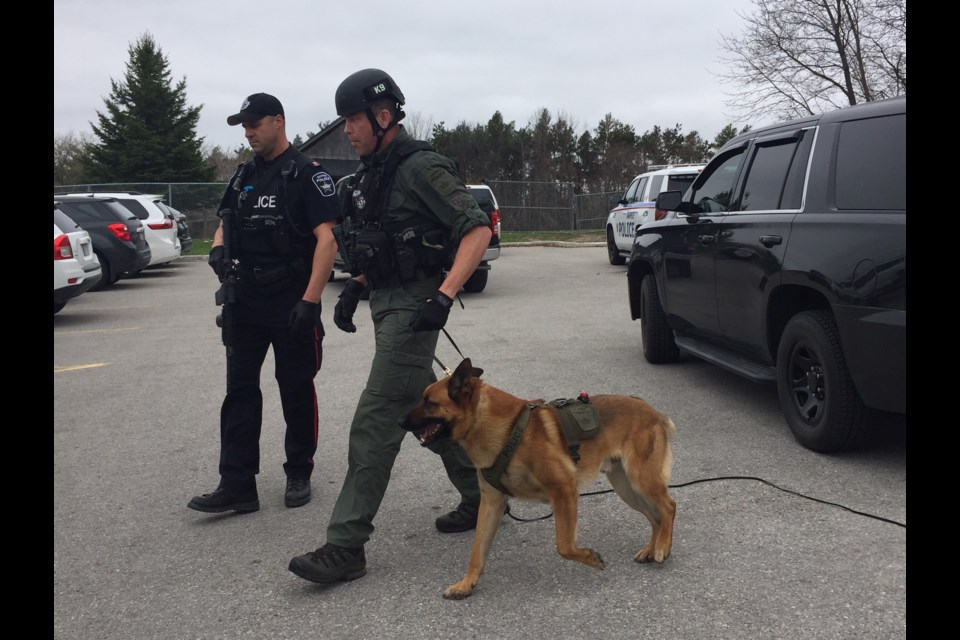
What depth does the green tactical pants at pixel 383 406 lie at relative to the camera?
3.34 m

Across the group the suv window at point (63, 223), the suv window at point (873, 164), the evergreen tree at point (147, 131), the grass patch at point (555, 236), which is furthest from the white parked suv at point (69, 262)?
the evergreen tree at point (147, 131)

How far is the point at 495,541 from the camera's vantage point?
12.0 ft

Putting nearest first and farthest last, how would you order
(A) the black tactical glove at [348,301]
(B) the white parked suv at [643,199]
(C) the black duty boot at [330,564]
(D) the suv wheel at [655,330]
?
(C) the black duty boot at [330,564] → (A) the black tactical glove at [348,301] → (D) the suv wheel at [655,330] → (B) the white parked suv at [643,199]

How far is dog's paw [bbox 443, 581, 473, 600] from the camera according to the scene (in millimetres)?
3115

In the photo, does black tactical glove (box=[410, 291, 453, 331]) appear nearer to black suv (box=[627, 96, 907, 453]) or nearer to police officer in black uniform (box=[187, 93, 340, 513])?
police officer in black uniform (box=[187, 93, 340, 513])

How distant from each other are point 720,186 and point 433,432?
3763 mm

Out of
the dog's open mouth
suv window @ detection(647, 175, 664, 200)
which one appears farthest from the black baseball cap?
suv window @ detection(647, 175, 664, 200)

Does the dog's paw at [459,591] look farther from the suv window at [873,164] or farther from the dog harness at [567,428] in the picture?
the suv window at [873,164]

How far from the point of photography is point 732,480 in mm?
4289

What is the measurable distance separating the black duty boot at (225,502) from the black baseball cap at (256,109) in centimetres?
186

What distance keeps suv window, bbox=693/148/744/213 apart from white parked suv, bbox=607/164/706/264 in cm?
740

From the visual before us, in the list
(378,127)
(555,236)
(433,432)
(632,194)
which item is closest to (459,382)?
(433,432)

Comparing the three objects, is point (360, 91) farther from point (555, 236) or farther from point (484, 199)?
point (555, 236)
